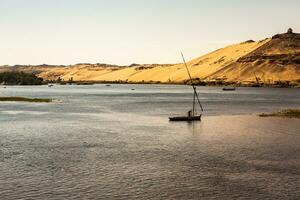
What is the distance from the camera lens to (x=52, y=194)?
117 ft

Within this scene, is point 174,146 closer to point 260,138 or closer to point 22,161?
point 260,138

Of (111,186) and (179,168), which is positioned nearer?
(111,186)

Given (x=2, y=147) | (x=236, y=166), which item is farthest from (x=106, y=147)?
(x=236, y=166)

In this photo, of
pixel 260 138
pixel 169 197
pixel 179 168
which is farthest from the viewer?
pixel 260 138

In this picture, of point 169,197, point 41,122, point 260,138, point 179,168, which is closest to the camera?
point 169,197

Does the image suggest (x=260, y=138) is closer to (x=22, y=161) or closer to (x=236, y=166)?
(x=236, y=166)

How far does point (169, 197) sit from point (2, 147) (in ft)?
88.4

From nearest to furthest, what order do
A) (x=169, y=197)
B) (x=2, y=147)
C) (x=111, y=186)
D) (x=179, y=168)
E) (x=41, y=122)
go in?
(x=169, y=197)
(x=111, y=186)
(x=179, y=168)
(x=2, y=147)
(x=41, y=122)

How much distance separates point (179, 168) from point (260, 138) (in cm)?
2298

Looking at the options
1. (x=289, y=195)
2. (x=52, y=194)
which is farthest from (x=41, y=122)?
(x=289, y=195)

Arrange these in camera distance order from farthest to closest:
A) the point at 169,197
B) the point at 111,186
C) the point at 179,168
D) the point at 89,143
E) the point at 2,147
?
the point at 89,143
the point at 2,147
the point at 179,168
the point at 111,186
the point at 169,197

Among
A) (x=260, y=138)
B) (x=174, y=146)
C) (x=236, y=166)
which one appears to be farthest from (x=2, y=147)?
(x=260, y=138)

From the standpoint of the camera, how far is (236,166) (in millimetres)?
45625

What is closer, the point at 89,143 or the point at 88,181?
the point at 88,181
